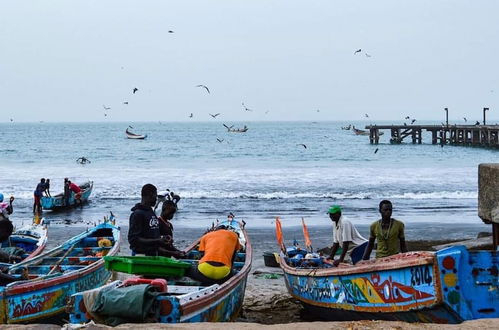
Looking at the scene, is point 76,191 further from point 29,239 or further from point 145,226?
point 145,226

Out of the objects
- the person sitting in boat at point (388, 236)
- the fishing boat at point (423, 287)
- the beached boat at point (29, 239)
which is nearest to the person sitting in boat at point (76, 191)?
the beached boat at point (29, 239)

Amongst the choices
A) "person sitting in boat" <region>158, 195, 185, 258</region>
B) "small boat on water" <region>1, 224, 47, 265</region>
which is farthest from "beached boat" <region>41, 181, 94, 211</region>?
"person sitting in boat" <region>158, 195, 185, 258</region>

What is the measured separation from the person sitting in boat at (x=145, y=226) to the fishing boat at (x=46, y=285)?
3.82 feet

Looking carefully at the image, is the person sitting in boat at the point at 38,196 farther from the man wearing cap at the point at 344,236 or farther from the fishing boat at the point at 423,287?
the fishing boat at the point at 423,287

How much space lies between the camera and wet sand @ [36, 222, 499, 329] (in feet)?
32.9

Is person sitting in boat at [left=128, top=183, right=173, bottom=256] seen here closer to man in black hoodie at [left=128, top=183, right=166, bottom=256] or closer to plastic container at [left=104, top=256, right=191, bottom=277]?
man in black hoodie at [left=128, top=183, right=166, bottom=256]

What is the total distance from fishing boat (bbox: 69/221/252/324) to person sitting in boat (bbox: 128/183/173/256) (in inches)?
20.8

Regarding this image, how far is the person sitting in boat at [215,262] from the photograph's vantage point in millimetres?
8227

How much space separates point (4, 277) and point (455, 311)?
5681 mm

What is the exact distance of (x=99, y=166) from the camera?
5097 cm

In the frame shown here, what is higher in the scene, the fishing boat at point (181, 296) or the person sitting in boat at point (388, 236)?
the person sitting in boat at point (388, 236)

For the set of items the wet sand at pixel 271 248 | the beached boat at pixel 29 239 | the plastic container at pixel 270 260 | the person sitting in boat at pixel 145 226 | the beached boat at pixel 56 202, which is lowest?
the wet sand at pixel 271 248

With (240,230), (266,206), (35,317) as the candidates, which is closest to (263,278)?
(240,230)

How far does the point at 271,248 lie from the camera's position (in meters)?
16.6
